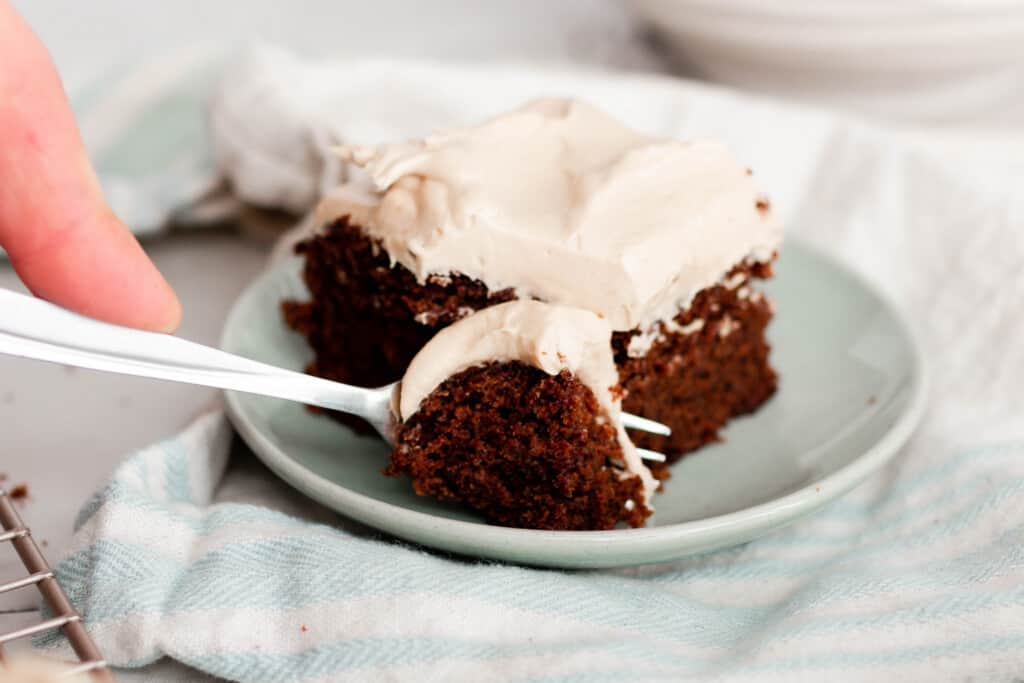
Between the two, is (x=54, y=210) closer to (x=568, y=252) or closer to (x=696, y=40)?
(x=568, y=252)

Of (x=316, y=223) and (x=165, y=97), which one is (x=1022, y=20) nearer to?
(x=316, y=223)

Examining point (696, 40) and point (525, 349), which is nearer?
point (525, 349)

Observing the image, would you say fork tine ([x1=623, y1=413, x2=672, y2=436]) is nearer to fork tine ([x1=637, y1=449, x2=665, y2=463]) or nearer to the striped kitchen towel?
fork tine ([x1=637, y1=449, x2=665, y2=463])

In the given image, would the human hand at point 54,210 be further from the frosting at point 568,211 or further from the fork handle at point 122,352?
the frosting at point 568,211

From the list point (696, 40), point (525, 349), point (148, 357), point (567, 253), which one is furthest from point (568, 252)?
point (696, 40)

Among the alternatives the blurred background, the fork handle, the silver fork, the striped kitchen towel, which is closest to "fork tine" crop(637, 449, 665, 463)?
the striped kitchen towel
